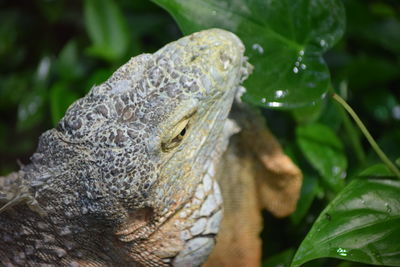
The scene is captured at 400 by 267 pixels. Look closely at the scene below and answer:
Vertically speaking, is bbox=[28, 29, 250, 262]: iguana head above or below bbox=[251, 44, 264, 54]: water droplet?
above

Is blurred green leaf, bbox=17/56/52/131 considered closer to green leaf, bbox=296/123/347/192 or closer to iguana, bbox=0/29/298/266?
iguana, bbox=0/29/298/266

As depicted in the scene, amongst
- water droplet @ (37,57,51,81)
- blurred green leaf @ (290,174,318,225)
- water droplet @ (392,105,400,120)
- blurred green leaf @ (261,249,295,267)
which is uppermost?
water droplet @ (37,57,51,81)

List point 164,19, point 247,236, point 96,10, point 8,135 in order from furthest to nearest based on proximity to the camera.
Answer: point 8,135, point 164,19, point 96,10, point 247,236


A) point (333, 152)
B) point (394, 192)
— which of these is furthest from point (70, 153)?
point (333, 152)

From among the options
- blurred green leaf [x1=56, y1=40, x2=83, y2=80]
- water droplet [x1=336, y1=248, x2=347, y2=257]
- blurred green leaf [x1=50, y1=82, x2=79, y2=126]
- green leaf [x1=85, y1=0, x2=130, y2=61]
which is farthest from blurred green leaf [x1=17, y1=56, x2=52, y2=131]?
water droplet [x1=336, y1=248, x2=347, y2=257]

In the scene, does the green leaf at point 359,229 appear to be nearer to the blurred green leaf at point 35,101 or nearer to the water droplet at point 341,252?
the water droplet at point 341,252

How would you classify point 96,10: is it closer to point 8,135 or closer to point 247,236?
point 247,236

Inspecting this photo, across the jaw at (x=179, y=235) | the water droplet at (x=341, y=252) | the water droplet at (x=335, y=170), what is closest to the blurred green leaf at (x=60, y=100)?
the jaw at (x=179, y=235)

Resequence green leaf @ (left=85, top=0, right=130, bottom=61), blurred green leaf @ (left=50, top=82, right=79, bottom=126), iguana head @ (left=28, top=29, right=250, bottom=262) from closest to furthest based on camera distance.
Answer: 1. iguana head @ (left=28, top=29, right=250, bottom=262)
2. blurred green leaf @ (left=50, top=82, right=79, bottom=126)
3. green leaf @ (left=85, top=0, right=130, bottom=61)
